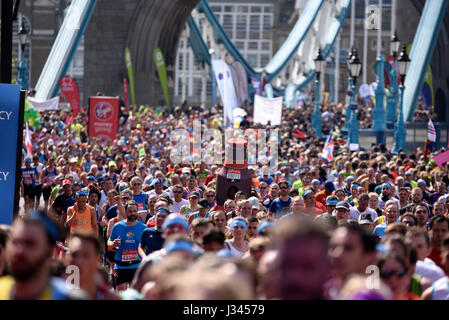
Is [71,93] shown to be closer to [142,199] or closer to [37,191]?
[37,191]

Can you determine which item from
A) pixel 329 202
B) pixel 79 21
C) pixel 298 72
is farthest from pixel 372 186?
pixel 298 72

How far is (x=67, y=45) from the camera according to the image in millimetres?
35938

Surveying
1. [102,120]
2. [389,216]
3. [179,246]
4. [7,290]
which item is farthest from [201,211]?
[102,120]

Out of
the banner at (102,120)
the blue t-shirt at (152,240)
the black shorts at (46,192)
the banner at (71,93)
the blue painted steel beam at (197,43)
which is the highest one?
the blue painted steel beam at (197,43)

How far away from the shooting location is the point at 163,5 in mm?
53031

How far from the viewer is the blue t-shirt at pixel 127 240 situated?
10.5m

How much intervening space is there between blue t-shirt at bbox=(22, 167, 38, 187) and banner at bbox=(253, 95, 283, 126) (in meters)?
10.9

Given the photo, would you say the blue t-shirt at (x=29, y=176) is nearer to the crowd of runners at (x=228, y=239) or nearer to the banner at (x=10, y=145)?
the crowd of runners at (x=228, y=239)

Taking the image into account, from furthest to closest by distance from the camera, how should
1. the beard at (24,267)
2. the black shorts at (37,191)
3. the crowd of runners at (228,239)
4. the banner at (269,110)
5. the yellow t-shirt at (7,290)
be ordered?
the banner at (269,110) < the black shorts at (37,191) < the yellow t-shirt at (7,290) < the beard at (24,267) < the crowd of runners at (228,239)

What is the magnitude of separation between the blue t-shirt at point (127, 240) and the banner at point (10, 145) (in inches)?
56.8

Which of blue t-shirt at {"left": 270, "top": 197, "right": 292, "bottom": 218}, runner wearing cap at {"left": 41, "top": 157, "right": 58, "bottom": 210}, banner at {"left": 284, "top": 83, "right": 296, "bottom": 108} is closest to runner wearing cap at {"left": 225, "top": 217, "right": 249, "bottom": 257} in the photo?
blue t-shirt at {"left": 270, "top": 197, "right": 292, "bottom": 218}

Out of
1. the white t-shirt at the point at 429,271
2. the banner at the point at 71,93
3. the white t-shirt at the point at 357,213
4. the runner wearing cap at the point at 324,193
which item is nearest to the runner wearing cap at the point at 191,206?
the white t-shirt at the point at 357,213

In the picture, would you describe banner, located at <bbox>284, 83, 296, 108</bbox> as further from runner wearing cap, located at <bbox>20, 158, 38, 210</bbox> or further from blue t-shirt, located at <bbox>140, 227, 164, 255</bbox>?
blue t-shirt, located at <bbox>140, 227, 164, 255</bbox>

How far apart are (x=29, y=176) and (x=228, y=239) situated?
8.74 metres
